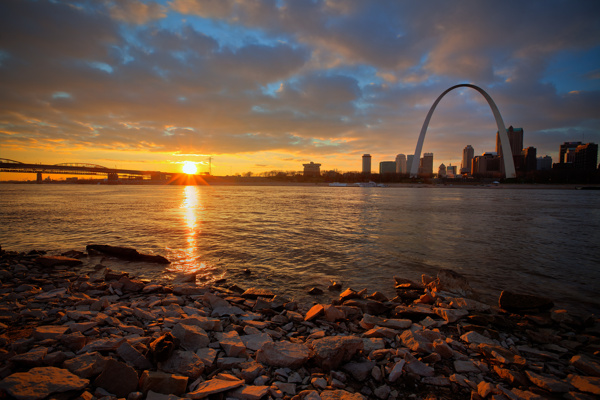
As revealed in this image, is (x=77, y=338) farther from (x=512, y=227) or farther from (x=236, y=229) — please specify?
(x=512, y=227)

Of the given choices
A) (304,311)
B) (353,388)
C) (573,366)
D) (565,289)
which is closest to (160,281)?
(304,311)

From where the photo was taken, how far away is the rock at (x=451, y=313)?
555cm

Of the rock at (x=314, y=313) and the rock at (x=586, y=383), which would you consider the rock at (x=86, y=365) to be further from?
the rock at (x=586, y=383)

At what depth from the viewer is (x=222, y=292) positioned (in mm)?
7121

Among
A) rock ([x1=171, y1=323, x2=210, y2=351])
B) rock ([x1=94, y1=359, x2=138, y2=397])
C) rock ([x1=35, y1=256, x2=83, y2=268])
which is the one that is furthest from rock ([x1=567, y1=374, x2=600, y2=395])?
rock ([x1=35, y1=256, x2=83, y2=268])

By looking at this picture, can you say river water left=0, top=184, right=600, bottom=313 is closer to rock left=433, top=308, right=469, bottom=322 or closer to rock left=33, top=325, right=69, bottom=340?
rock left=433, top=308, right=469, bottom=322

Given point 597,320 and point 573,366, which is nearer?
point 573,366

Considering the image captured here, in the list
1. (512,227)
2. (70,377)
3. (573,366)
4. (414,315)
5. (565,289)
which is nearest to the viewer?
(70,377)

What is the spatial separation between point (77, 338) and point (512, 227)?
81.2 ft

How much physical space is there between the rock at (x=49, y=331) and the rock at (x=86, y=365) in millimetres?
988

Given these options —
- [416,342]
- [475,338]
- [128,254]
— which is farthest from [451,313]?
[128,254]

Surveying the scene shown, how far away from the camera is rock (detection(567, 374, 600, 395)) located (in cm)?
353

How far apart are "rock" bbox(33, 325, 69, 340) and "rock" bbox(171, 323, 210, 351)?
5.74 ft

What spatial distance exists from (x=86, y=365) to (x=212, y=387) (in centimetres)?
169
